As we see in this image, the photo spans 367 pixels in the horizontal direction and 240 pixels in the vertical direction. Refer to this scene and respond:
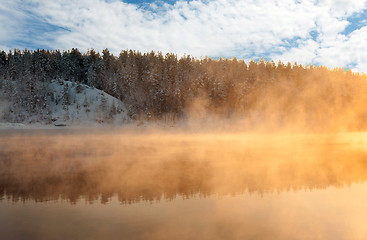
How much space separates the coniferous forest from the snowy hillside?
0.76 meters

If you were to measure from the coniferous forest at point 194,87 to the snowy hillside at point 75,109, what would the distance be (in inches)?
29.7

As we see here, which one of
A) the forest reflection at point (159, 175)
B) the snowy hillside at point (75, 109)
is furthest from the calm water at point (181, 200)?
the snowy hillside at point (75, 109)

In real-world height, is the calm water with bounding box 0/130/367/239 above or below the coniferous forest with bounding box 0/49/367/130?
below

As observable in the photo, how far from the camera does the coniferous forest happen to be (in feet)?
260

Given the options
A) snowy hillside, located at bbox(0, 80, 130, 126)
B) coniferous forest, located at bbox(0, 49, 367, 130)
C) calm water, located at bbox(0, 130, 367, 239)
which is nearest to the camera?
calm water, located at bbox(0, 130, 367, 239)

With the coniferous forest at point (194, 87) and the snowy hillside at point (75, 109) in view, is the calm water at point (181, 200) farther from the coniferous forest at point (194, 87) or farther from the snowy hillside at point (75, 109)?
the coniferous forest at point (194, 87)

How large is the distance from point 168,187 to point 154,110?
66971mm

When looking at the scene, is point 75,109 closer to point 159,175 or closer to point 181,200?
point 159,175

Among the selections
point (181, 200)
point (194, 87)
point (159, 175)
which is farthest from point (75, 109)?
point (181, 200)

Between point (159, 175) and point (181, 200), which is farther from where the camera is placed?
point (159, 175)

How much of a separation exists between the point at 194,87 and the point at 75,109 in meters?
32.2

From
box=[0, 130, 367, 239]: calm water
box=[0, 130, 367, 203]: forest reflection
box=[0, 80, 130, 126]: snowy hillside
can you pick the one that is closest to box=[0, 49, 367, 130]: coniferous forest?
box=[0, 80, 130, 126]: snowy hillside

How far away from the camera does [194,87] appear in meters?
82.4

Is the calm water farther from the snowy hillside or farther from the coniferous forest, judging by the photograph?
the coniferous forest
